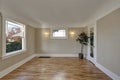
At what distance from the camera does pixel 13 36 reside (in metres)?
5.19

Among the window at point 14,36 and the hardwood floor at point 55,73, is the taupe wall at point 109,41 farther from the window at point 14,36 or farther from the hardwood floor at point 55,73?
the window at point 14,36

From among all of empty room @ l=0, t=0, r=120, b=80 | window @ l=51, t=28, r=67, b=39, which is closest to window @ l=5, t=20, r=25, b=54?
empty room @ l=0, t=0, r=120, b=80

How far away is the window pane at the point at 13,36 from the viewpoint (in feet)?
15.5

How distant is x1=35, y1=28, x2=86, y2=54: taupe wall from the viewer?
27.6 feet

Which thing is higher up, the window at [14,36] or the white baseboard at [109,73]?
the window at [14,36]

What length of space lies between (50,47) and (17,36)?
10.6 feet

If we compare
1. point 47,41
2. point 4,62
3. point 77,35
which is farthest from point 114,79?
point 47,41

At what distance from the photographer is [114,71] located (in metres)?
3.78

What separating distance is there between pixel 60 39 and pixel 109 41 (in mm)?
4688

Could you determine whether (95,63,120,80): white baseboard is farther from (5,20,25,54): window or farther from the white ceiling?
(5,20,25,54): window

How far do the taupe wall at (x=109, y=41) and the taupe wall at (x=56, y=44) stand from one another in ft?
10.5

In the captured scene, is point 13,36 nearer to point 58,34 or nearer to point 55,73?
point 55,73

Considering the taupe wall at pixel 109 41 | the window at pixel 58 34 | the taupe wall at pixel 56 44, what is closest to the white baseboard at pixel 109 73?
the taupe wall at pixel 109 41

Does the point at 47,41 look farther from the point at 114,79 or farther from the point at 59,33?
the point at 114,79
